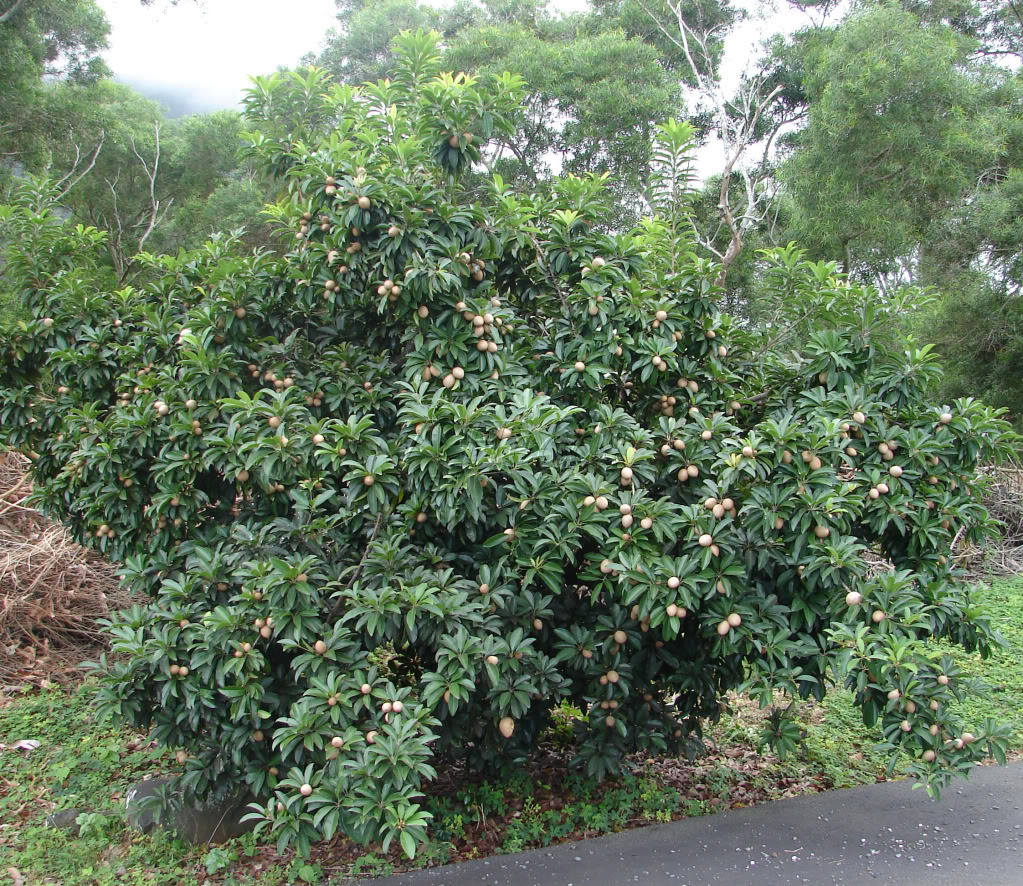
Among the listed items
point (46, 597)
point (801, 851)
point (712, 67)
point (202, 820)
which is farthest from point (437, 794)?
point (712, 67)

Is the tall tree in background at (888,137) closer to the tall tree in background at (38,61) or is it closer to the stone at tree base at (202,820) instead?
the tall tree in background at (38,61)

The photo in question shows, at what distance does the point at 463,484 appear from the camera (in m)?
2.80

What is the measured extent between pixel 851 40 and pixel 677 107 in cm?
422

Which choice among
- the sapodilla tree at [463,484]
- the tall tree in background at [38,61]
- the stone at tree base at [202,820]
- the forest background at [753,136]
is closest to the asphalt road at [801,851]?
the sapodilla tree at [463,484]

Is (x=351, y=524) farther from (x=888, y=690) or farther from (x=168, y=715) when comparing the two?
(x=888, y=690)

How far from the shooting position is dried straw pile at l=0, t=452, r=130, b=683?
5777 millimetres

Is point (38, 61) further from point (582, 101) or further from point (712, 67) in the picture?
point (712, 67)

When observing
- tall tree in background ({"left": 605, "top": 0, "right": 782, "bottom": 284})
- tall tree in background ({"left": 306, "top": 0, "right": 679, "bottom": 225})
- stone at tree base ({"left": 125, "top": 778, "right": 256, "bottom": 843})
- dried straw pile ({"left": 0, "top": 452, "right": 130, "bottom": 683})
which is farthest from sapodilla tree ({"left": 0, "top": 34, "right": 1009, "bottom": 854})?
tall tree in background ({"left": 605, "top": 0, "right": 782, "bottom": 284})

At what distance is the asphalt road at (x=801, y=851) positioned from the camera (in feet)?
10.4

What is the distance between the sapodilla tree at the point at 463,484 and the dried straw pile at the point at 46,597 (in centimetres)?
231

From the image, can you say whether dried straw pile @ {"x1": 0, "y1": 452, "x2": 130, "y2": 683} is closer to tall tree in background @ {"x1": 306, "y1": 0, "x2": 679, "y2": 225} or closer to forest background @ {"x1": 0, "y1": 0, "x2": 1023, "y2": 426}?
forest background @ {"x1": 0, "y1": 0, "x2": 1023, "y2": 426}

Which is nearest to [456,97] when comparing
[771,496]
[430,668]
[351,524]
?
[351,524]

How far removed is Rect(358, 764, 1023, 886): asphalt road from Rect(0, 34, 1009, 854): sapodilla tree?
37 centimetres

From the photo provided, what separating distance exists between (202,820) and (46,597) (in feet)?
10.3
